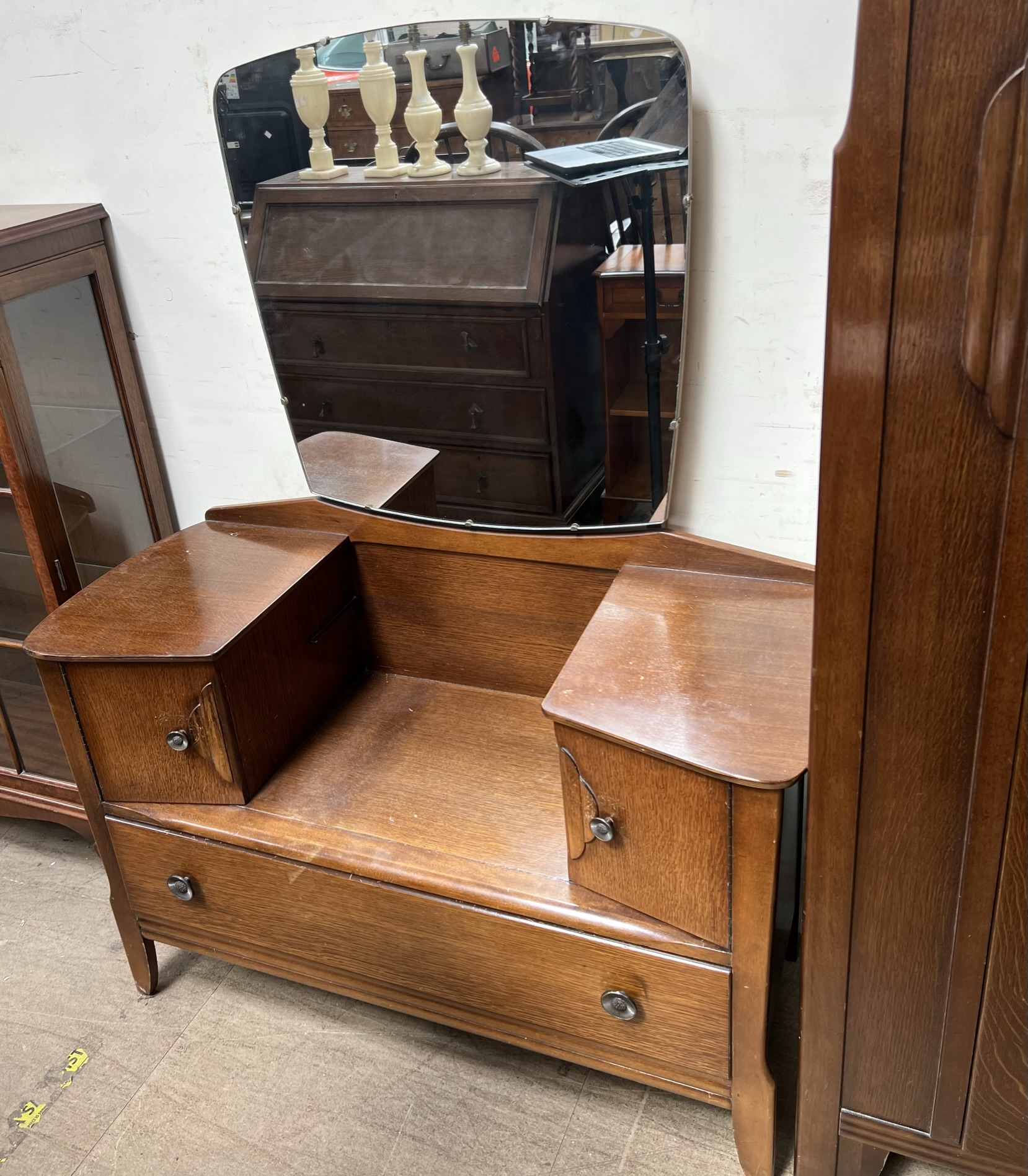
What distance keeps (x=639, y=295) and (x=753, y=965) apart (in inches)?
32.7

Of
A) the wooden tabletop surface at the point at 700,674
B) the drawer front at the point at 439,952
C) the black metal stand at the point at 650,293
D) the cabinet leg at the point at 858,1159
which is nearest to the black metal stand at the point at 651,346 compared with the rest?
the black metal stand at the point at 650,293

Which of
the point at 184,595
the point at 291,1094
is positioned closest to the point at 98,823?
the point at 184,595

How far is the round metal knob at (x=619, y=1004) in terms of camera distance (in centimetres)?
131

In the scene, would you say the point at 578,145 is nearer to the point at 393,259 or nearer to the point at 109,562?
the point at 393,259

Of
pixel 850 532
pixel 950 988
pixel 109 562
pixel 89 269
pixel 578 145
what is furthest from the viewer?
pixel 109 562

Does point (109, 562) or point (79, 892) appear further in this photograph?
A: point (79, 892)

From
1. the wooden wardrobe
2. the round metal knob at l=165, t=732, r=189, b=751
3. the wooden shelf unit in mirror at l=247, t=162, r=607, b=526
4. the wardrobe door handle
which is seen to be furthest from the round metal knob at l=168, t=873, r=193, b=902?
the wardrobe door handle

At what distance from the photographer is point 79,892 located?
77.8 inches

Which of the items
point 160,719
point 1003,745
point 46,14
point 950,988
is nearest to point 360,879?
point 160,719

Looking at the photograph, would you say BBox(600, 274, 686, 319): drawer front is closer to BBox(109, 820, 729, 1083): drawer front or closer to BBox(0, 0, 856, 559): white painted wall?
BBox(0, 0, 856, 559): white painted wall

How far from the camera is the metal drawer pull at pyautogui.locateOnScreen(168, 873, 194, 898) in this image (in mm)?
1555

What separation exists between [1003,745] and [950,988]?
0.31m

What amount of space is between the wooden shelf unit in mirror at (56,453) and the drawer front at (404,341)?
34cm

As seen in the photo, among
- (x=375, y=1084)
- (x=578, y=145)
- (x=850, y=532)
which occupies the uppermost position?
(x=578, y=145)
